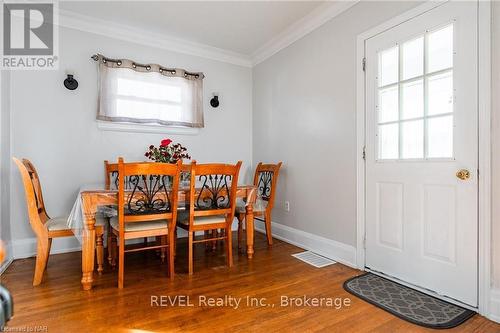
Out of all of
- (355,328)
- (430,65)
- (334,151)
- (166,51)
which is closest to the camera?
(355,328)

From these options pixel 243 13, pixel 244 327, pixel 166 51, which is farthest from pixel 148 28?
pixel 244 327

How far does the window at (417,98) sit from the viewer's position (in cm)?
192

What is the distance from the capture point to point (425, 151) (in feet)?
6.68

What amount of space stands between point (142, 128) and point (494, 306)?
11.9ft

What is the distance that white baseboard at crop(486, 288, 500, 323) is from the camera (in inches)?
65.4

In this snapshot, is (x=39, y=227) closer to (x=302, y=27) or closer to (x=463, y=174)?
(x=463, y=174)

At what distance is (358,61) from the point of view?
8.28ft

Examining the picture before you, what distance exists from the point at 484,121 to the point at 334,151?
124 centimetres

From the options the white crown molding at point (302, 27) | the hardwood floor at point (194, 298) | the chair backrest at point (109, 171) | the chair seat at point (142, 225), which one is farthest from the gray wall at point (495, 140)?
the chair backrest at point (109, 171)

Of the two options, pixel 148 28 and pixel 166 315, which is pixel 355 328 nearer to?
pixel 166 315

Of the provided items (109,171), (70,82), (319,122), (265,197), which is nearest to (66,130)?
(70,82)

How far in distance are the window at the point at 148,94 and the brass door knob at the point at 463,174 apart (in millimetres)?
2915

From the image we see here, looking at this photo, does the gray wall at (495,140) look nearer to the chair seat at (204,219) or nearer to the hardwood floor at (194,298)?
the hardwood floor at (194,298)

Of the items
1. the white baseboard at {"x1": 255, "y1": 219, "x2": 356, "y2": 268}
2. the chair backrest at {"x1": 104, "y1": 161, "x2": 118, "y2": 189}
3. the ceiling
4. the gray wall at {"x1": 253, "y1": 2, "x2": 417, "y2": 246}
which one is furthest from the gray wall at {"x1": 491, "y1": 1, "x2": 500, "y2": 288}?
the chair backrest at {"x1": 104, "y1": 161, "x2": 118, "y2": 189}
